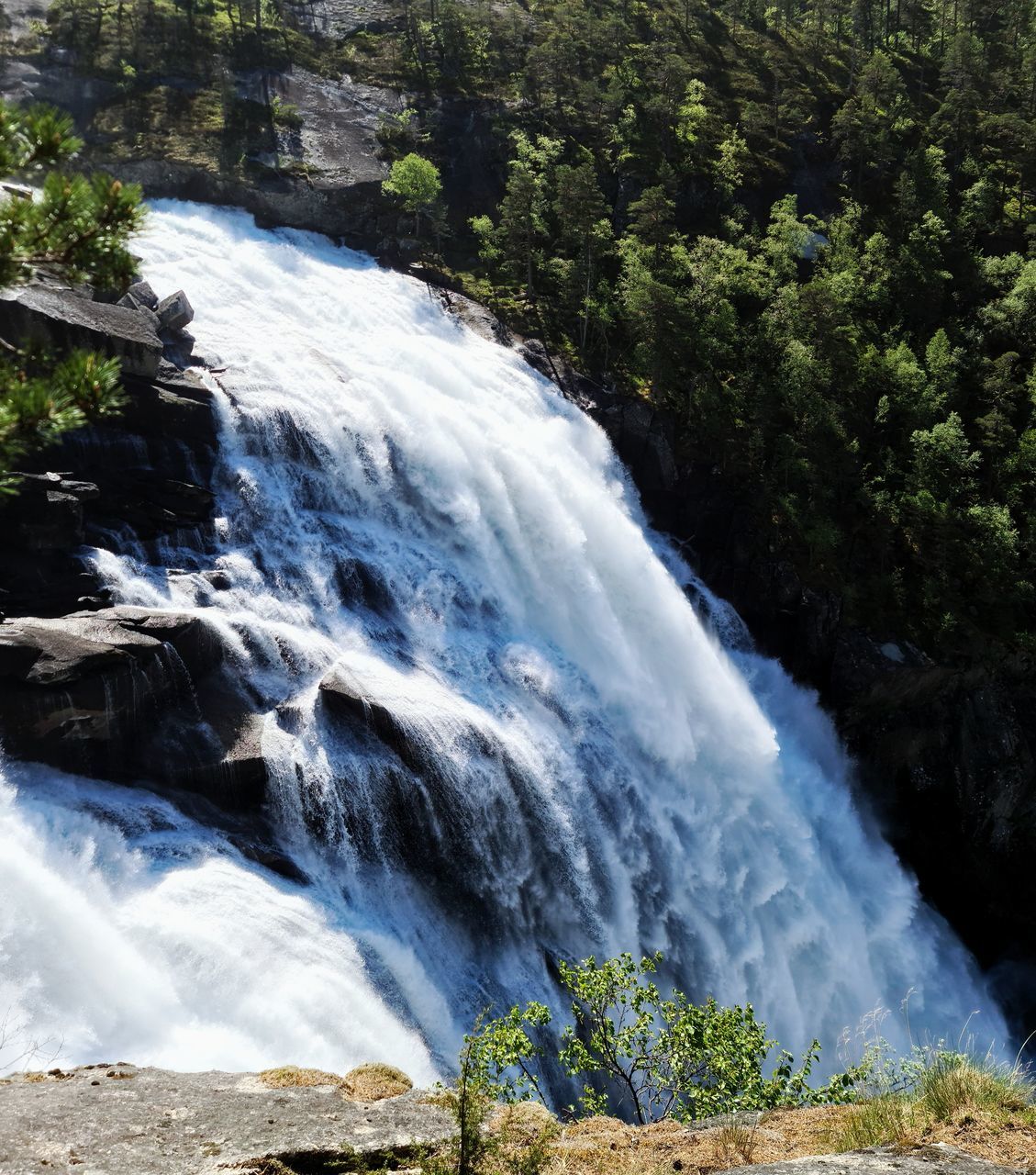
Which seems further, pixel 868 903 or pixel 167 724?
pixel 868 903

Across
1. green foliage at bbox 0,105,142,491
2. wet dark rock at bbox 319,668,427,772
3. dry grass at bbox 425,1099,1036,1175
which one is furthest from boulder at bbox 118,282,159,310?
dry grass at bbox 425,1099,1036,1175

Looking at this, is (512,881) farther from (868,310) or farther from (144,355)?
(868,310)

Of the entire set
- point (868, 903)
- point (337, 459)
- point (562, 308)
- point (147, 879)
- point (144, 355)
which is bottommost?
point (868, 903)

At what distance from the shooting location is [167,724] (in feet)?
71.5

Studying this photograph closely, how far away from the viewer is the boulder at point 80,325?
26.7m

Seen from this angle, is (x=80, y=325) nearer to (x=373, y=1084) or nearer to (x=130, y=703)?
(x=130, y=703)

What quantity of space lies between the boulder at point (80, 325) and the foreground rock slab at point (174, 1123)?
69.8 ft

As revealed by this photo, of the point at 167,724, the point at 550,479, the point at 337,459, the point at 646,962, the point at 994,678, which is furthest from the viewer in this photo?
the point at 994,678

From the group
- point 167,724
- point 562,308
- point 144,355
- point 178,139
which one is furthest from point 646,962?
point 178,139

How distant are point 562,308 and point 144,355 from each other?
2737cm

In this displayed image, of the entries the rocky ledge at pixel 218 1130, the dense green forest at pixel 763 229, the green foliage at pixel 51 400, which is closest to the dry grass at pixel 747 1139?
the rocky ledge at pixel 218 1130

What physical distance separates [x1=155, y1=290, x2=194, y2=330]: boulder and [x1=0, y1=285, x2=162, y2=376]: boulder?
2.98 meters

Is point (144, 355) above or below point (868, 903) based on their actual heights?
above

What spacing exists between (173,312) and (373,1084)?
30861 millimetres
